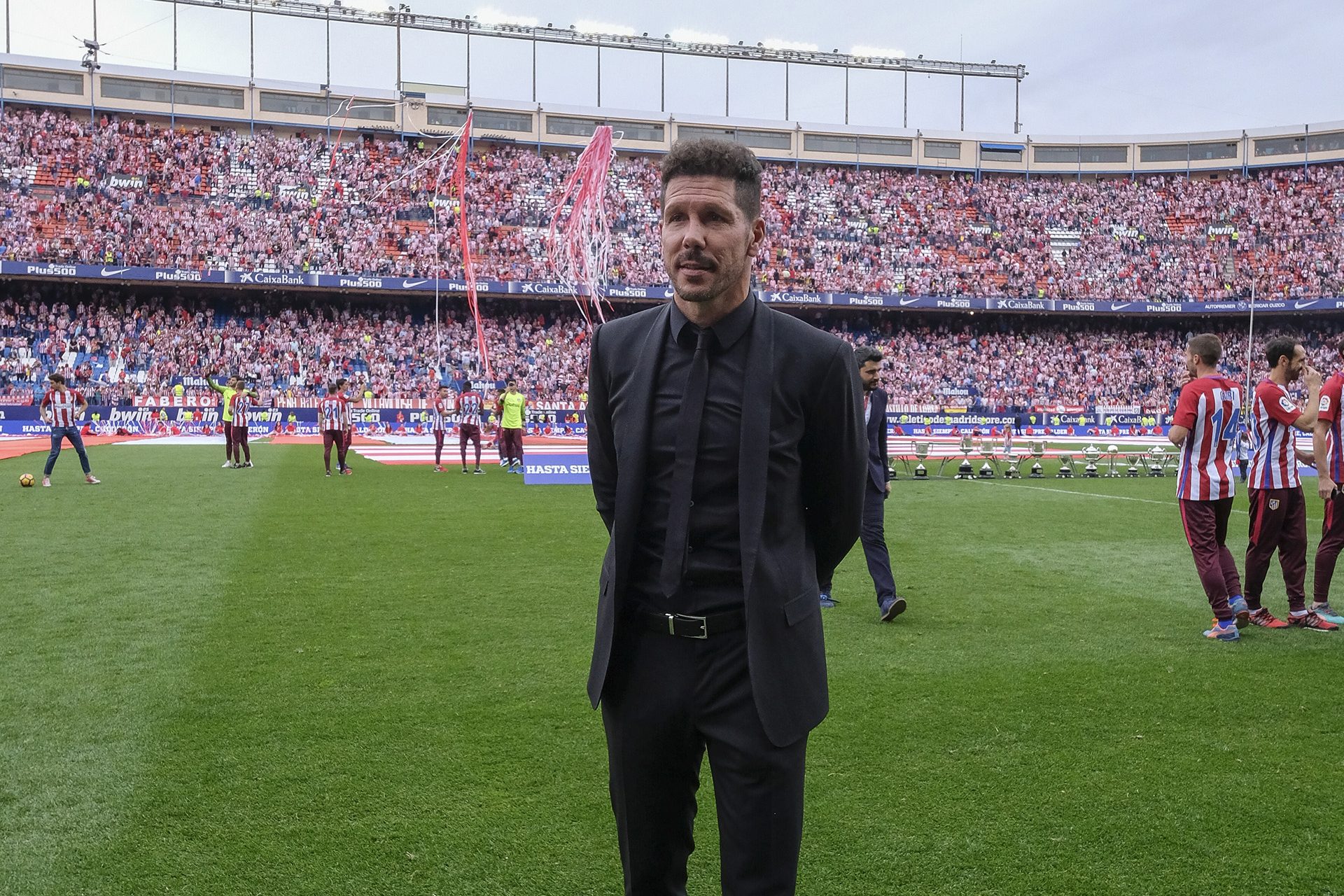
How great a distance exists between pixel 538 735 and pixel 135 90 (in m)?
47.0

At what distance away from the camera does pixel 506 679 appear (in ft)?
18.7

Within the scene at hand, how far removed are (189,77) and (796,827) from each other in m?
49.0

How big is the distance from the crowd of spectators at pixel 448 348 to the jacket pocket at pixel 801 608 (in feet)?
112

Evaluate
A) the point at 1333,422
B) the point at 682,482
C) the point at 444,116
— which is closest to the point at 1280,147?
the point at 444,116

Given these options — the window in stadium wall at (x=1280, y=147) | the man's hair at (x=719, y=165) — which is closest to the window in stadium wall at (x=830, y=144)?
the window in stadium wall at (x=1280, y=147)

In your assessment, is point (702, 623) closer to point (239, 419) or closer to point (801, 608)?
point (801, 608)

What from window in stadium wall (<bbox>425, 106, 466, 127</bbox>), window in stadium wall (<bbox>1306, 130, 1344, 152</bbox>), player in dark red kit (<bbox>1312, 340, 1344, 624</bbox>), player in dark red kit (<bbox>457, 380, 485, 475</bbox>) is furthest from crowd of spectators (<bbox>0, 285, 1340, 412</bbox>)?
player in dark red kit (<bbox>1312, 340, 1344, 624</bbox>)

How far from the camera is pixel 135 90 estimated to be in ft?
140

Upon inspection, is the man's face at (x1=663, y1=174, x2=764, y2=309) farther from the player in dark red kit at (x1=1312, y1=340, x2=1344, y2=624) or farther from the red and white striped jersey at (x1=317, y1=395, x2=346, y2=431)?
the red and white striped jersey at (x1=317, y1=395, x2=346, y2=431)

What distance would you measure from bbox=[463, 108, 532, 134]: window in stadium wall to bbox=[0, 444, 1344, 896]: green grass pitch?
39352 mm

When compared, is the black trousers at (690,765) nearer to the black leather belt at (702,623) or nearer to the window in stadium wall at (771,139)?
the black leather belt at (702,623)

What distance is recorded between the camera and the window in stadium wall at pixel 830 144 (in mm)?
50281

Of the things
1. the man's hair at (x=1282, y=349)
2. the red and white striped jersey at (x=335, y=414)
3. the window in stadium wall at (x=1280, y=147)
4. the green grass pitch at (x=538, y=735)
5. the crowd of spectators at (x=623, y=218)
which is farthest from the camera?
the window in stadium wall at (x=1280, y=147)

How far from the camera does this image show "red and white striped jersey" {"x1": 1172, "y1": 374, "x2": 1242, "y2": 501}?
698 cm
